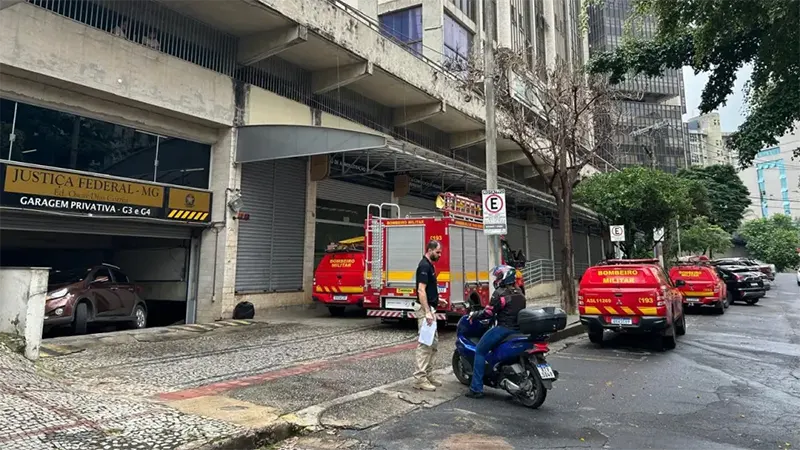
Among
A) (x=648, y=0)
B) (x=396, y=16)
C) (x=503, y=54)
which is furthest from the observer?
(x=396, y=16)

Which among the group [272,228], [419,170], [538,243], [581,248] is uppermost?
[419,170]

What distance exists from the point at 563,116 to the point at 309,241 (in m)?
8.72

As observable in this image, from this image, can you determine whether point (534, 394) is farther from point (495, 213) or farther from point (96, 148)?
point (96, 148)

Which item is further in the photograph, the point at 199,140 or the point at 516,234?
the point at 516,234

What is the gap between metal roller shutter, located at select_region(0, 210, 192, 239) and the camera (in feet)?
33.3

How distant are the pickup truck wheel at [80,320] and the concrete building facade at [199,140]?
5.91 feet

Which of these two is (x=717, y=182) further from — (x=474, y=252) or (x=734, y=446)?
(x=734, y=446)

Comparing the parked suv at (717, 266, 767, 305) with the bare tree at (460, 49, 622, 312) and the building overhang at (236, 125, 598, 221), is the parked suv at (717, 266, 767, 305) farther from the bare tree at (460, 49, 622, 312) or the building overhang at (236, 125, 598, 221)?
the bare tree at (460, 49, 622, 312)

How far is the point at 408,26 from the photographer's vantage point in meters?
24.3

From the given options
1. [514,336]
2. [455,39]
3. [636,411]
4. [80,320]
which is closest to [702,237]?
[455,39]

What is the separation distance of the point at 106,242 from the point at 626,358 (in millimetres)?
14900

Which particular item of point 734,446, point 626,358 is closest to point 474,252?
point 626,358

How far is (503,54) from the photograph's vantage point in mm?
15719

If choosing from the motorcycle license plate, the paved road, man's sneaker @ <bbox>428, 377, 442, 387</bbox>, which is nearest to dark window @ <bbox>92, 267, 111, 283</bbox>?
man's sneaker @ <bbox>428, 377, 442, 387</bbox>
